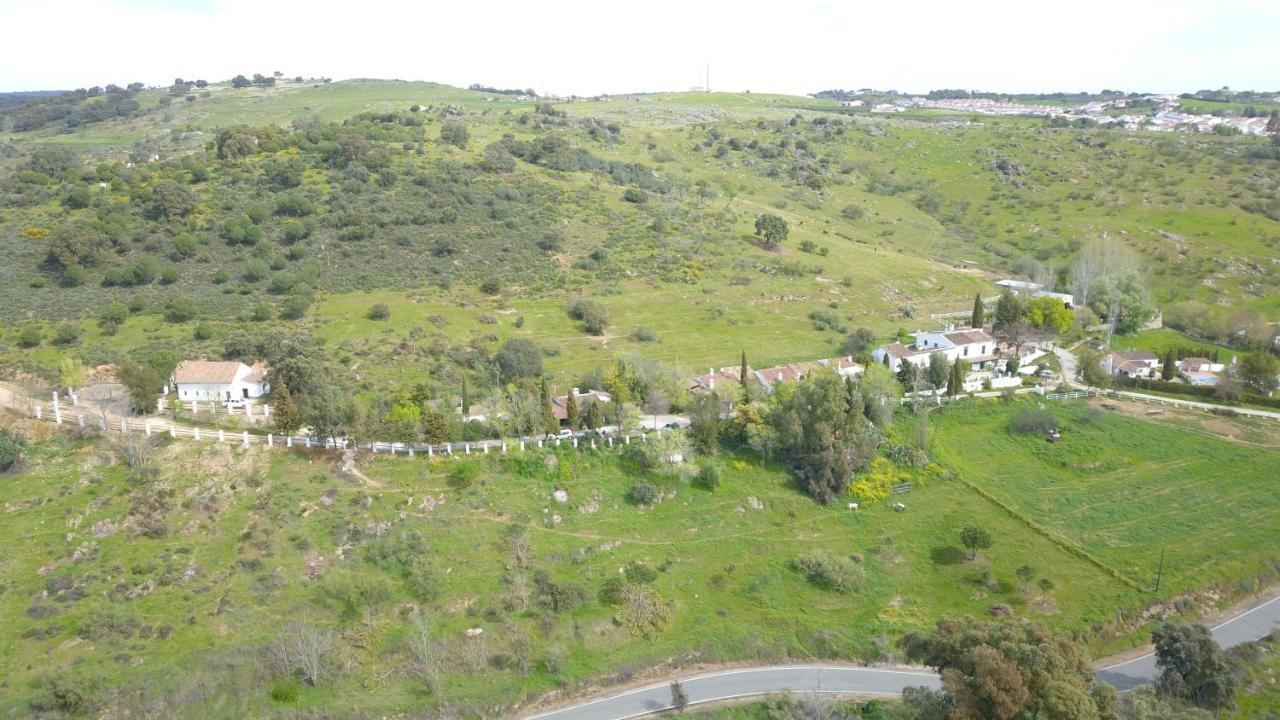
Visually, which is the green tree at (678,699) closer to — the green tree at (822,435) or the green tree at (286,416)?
the green tree at (822,435)

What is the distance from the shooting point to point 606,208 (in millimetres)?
91875

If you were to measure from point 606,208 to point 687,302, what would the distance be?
24.9 meters

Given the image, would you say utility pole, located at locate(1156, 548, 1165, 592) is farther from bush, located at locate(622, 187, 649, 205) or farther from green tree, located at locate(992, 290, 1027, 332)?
bush, located at locate(622, 187, 649, 205)

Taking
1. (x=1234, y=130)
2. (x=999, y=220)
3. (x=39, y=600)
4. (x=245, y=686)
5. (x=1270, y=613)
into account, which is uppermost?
(x=1234, y=130)

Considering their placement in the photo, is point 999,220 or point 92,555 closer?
point 92,555

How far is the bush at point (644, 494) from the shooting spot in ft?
137

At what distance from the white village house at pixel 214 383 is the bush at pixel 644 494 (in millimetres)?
24198

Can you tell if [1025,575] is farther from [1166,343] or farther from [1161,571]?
[1166,343]

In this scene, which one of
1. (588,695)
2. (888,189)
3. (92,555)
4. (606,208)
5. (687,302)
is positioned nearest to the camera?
(588,695)

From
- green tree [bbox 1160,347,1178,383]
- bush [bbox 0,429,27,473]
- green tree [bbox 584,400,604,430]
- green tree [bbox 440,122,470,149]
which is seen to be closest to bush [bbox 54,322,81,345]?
bush [bbox 0,429,27,473]

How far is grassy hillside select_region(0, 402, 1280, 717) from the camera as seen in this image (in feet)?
99.9

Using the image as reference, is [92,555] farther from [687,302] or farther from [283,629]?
Result: [687,302]

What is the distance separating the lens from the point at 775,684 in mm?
31500

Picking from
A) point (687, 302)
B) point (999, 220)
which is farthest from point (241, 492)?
point (999, 220)
